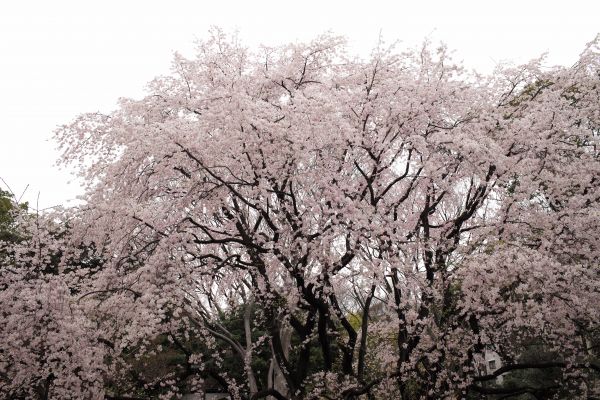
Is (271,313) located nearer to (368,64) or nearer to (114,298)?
(114,298)

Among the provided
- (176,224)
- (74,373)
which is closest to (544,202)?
(176,224)

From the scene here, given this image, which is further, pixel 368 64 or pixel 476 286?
pixel 368 64

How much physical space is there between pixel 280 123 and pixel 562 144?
5.66m

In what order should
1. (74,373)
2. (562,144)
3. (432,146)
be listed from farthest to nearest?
(562,144) < (432,146) < (74,373)

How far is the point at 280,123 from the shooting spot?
8.41 meters

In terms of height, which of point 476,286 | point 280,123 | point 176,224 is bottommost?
point 476,286

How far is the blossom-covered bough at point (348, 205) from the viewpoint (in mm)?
8242

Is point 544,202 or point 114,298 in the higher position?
Result: point 544,202

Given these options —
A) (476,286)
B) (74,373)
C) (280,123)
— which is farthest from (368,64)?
(74,373)

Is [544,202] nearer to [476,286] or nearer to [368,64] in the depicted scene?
[476,286]

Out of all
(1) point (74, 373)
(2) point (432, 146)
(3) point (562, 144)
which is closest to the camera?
(1) point (74, 373)

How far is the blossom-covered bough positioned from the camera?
8242 millimetres

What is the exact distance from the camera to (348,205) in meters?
7.93

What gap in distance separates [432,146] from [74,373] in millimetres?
7298
